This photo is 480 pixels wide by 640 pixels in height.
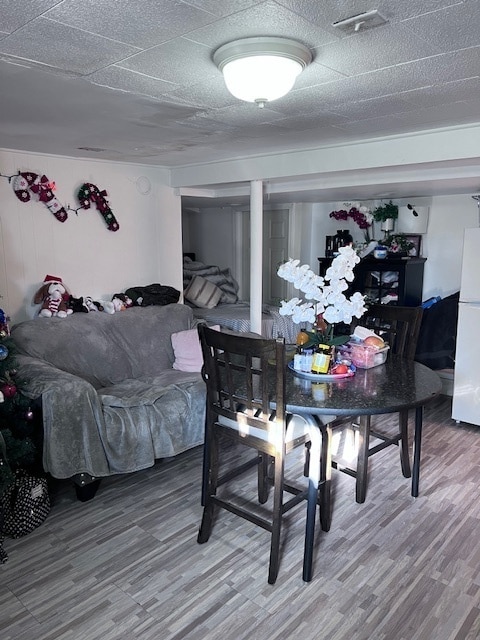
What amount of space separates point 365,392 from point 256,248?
227 centimetres

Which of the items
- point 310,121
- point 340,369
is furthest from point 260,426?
point 310,121

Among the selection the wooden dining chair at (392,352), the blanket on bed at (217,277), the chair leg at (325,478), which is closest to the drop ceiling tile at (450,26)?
the wooden dining chair at (392,352)

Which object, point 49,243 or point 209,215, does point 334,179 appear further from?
point 209,215

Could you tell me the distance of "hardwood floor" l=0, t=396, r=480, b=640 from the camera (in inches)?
72.9

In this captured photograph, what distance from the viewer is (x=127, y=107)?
2.35 m

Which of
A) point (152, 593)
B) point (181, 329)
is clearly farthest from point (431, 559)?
point (181, 329)

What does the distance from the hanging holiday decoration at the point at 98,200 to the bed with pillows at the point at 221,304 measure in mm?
1344

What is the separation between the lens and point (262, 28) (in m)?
1.47

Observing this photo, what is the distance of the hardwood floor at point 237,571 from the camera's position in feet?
6.07

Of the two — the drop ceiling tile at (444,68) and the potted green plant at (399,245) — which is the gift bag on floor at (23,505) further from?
the potted green plant at (399,245)

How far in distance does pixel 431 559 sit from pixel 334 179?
9.37 feet

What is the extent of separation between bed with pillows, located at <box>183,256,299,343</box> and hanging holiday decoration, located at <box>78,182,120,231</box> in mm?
1344

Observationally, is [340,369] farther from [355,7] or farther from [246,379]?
[355,7]

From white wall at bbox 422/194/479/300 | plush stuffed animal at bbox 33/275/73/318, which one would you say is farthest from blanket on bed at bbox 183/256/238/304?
white wall at bbox 422/194/479/300
